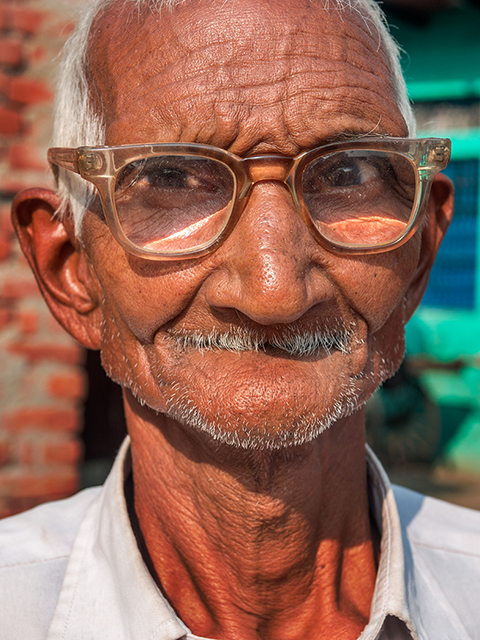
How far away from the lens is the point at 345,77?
140cm

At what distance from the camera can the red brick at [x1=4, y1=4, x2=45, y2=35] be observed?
112 inches

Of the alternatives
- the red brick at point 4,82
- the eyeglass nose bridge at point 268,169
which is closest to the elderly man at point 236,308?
the eyeglass nose bridge at point 268,169

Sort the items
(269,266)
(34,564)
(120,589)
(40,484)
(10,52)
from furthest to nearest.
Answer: (40,484) < (10,52) < (34,564) < (120,589) < (269,266)

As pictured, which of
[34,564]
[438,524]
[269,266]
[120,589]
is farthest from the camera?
[438,524]

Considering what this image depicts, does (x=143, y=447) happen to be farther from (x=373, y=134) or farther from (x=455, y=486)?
(x=455, y=486)

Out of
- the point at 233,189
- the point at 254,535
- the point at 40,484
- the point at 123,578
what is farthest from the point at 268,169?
the point at 40,484

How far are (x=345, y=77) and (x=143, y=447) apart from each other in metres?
1.03

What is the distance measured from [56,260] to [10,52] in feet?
5.25

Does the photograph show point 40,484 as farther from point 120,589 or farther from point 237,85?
point 237,85

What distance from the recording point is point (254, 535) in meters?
1.55

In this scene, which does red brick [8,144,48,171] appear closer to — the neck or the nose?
the neck

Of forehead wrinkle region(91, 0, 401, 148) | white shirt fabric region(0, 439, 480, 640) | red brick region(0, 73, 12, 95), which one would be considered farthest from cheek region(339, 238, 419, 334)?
red brick region(0, 73, 12, 95)

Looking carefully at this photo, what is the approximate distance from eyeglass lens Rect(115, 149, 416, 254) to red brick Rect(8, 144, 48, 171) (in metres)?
1.69

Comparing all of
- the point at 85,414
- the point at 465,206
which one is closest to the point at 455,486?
the point at 465,206
